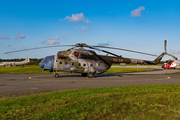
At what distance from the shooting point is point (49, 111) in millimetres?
5531

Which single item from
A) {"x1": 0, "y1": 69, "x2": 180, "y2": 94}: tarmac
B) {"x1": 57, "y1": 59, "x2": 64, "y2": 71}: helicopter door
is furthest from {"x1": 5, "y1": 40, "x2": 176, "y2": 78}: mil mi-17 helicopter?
{"x1": 0, "y1": 69, "x2": 180, "y2": 94}: tarmac

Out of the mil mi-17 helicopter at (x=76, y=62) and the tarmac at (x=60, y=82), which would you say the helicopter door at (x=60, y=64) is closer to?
the mil mi-17 helicopter at (x=76, y=62)

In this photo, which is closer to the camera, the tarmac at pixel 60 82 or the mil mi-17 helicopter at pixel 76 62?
the tarmac at pixel 60 82

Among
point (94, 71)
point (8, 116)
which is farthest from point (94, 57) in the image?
point (8, 116)

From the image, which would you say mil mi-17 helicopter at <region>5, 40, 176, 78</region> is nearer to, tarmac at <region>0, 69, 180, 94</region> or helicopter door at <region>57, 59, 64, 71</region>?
helicopter door at <region>57, 59, 64, 71</region>

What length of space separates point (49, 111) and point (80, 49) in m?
16.3

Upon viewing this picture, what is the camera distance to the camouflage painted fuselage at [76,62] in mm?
20938

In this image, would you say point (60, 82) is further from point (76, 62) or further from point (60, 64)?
point (76, 62)

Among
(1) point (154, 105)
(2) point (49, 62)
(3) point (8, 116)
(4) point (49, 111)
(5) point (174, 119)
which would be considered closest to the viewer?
(5) point (174, 119)

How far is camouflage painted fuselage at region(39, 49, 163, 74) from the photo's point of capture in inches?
824

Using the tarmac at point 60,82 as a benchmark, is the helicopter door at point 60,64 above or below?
above

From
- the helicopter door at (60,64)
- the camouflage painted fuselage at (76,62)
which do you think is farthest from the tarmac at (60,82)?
the camouflage painted fuselage at (76,62)

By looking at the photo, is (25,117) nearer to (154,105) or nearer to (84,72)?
(154,105)

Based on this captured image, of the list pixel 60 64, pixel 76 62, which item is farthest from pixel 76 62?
pixel 60 64
